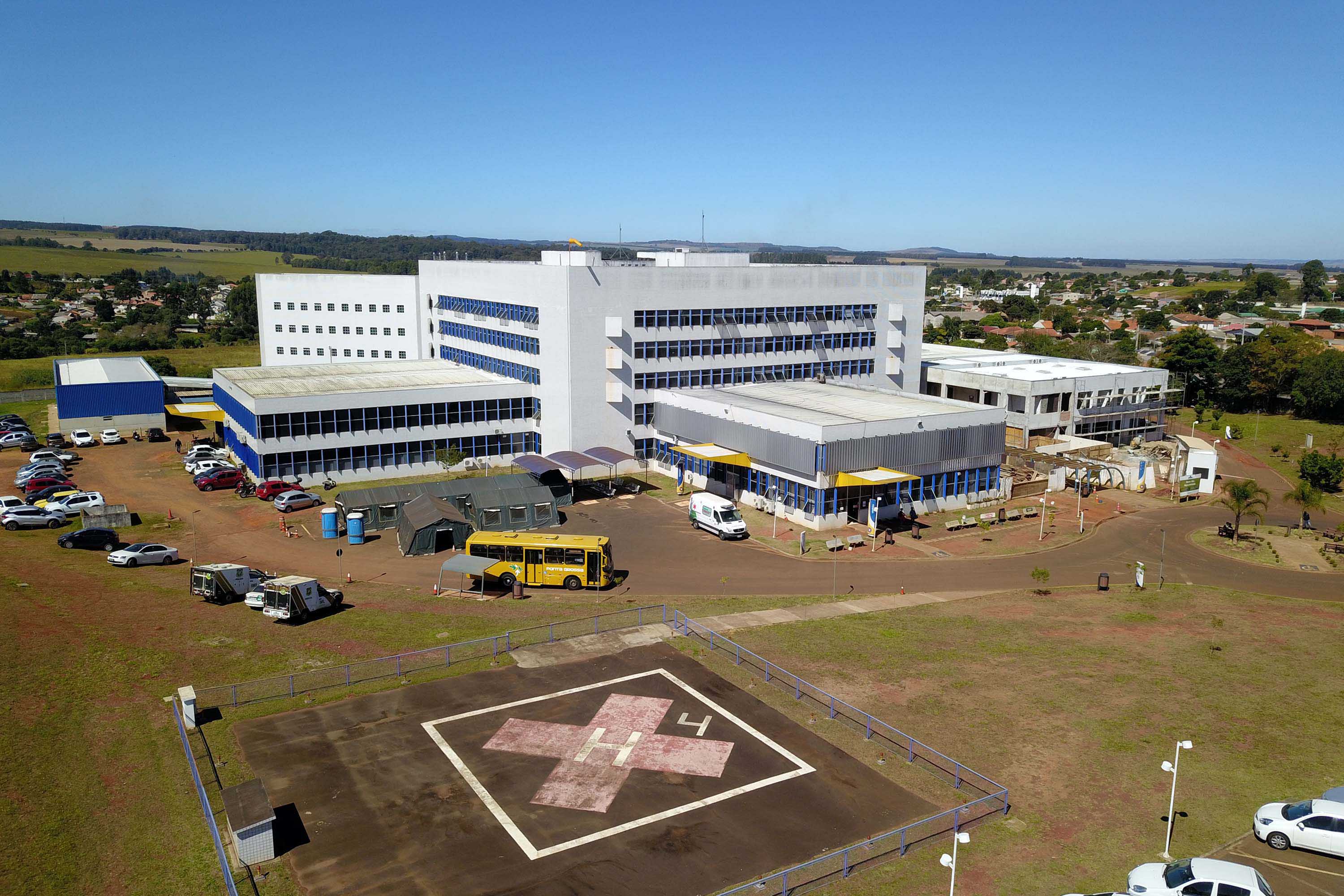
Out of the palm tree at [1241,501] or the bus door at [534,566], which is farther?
the palm tree at [1241,501]

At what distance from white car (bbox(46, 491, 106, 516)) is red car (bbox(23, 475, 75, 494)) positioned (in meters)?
4.35

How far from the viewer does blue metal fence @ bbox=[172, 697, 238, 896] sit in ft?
55.2

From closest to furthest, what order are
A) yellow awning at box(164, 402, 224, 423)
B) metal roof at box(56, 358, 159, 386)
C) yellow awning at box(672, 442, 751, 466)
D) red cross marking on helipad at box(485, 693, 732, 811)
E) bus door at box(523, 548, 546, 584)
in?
red cross marking on helipad at box(485, 693, 732, 811) < bus door at box(523, 548, 546, 584) < yellow awning at box(672, 442, 751, 466) < yellow awning at box(164, 402, 224, 423) < metal roof at box(56, 358, 159, 386)

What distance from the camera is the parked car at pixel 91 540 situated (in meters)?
38.2

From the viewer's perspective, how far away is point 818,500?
43531 millimetres

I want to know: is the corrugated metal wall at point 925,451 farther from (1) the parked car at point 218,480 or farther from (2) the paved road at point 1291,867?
(1) the parked car at point 218,480

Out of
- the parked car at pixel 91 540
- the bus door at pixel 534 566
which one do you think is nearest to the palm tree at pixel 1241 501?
the bus door at pixel 534 566

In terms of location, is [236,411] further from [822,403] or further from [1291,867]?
[1291,867]

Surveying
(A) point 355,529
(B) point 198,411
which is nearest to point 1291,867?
(A) point 355,529

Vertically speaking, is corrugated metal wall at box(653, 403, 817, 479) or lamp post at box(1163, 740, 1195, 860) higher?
corrugated metal wall at box(653, 403, 817, 479)

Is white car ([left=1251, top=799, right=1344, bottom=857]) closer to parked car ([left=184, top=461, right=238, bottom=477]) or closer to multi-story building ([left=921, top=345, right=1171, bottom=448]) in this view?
multi-story building ([left=921, top=345, right=1171, bottom=448])

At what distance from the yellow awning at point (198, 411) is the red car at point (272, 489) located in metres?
19.9

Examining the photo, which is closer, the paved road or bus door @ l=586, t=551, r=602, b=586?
the paved road

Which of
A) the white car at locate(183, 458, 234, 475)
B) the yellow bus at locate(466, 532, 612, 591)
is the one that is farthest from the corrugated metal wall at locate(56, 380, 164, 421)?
the yellow bus at locate(466, 532, 612, 591)
